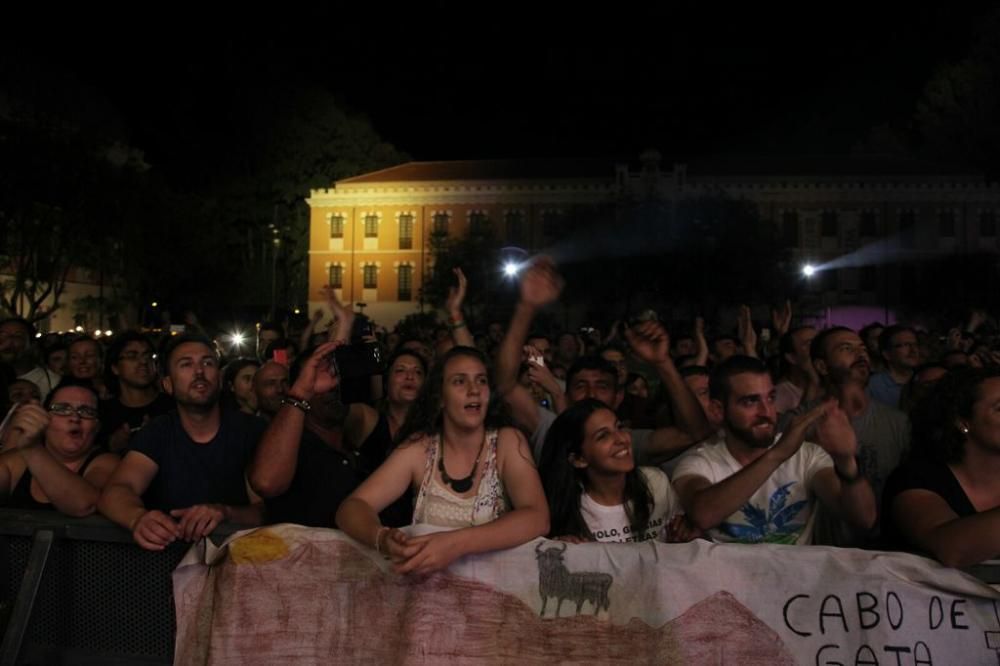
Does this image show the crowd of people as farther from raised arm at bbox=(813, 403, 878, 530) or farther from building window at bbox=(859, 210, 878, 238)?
building window at bbox=(859, 210, 878, 238)

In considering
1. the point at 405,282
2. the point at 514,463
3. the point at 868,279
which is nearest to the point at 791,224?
the point at 868,279

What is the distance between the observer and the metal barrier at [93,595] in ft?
10.9

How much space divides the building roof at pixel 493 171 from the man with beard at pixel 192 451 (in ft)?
150

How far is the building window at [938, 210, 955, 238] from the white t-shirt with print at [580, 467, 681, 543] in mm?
49565

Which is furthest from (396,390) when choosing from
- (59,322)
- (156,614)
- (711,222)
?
(59,322)

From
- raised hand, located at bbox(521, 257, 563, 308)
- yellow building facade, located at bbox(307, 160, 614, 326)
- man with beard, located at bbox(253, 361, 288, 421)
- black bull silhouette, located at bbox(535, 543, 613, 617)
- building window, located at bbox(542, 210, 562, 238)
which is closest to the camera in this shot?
black bull silhouette, located at bbox(535, 543, 613, 617)

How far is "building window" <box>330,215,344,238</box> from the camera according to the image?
49812 millimetres

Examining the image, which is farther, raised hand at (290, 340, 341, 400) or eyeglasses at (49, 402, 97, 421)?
eyeglasses at (49, 402, 97, 421)

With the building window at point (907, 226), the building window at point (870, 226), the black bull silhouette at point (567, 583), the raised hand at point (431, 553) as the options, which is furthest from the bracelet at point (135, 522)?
the building window at point (907, 226)

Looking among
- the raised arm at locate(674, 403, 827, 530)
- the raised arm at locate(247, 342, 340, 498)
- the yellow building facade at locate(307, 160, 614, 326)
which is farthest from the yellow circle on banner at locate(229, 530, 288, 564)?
the yellow building facade at locate(307, 160, 614, 326)

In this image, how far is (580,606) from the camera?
310cm

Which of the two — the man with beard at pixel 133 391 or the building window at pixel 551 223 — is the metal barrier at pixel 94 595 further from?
the building window at pixel 551 223

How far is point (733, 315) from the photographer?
1721 inches

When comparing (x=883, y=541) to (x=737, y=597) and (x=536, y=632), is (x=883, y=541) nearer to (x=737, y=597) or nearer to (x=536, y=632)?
(x=737, y=597)
